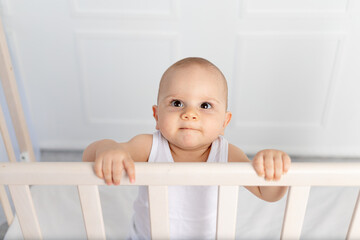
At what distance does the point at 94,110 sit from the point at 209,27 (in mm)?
730

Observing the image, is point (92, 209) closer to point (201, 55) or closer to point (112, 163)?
point (112, 163)

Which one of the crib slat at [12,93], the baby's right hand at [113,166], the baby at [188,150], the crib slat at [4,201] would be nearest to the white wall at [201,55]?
the crib slat at [12,93]

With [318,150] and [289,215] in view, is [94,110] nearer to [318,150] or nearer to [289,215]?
[318,150]

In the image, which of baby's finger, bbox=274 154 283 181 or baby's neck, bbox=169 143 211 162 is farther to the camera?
baby's neck, bbox=169 143 211 162

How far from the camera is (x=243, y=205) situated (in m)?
1.15

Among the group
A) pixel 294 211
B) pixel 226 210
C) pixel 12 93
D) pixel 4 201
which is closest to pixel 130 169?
pixel 226 210

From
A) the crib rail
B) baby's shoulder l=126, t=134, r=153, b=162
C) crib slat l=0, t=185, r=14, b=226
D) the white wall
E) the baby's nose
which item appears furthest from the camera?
the white wall

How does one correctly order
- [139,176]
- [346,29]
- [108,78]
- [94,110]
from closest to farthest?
[139,176] → [346,29] → [108,78] → [94,110]

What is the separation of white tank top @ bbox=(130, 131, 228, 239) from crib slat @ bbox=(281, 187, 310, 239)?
23 centimetres

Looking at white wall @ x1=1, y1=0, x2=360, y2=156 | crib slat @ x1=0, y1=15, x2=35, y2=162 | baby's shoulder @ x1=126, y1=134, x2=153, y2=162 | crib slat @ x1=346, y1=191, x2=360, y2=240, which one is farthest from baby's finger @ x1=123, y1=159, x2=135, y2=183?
white wall @ x1=1, y1=0, x2=360, y2=156

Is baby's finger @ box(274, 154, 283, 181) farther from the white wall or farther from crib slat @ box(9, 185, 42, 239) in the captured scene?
the white wall

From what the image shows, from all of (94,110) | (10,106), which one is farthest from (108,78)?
(10,106)

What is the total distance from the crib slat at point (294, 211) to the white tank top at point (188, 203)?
23 cm

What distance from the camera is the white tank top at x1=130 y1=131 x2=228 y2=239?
30.9 inches
